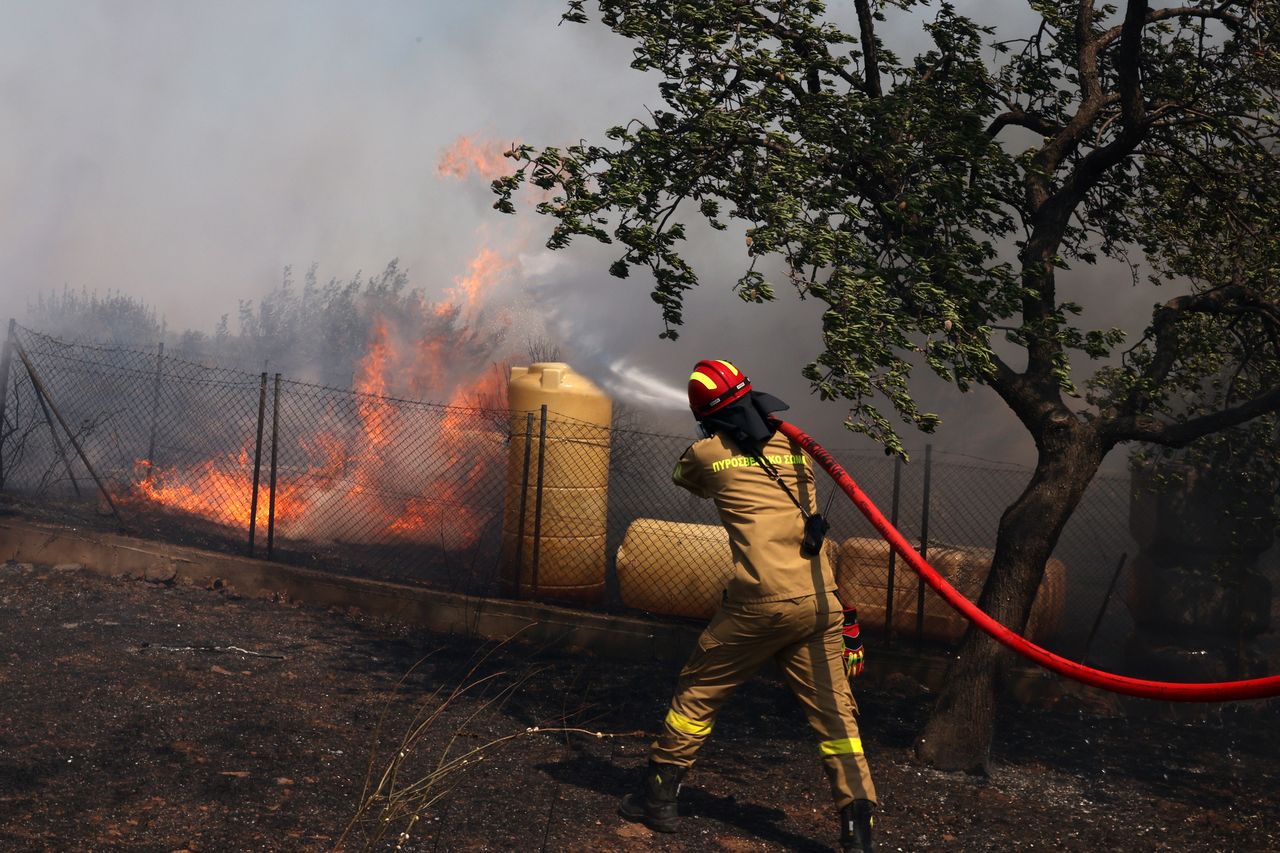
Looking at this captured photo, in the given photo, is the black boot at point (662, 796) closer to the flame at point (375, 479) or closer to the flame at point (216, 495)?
the flame at point (375, 479)

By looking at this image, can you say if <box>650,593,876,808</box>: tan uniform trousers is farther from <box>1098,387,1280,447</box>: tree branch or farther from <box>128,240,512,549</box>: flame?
<box>128,240,512,549</box>: flame

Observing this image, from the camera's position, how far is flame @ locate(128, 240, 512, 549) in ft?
36.9

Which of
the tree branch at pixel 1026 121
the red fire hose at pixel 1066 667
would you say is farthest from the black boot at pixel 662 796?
Result: the tree branch at pixel 1026 121

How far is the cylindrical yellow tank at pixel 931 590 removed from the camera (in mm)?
7121

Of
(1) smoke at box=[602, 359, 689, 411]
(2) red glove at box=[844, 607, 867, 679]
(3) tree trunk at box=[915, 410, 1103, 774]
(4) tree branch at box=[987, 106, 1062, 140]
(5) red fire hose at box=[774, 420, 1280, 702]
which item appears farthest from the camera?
(1) smoke at box=[602, 359, 689, 411]

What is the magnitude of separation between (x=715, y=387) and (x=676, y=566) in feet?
10.7

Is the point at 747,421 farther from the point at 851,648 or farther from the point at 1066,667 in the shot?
the point at 1066,667

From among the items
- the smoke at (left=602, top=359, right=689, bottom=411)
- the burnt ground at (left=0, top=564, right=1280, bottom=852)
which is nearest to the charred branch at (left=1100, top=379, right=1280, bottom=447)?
the burnt ground at (left=0, top=564, right=1280, bottom=852)

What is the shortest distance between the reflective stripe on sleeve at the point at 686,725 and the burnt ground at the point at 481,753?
0.36 metres

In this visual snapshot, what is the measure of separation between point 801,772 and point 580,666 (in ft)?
7.06

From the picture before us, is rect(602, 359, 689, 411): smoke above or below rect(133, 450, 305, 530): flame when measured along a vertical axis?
above

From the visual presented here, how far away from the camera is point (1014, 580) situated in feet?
18.0

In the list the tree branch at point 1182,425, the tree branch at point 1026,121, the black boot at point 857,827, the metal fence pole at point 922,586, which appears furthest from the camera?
the metal fence pole at point 922,586

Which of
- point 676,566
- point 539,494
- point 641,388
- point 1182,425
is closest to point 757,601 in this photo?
point 1182,425
